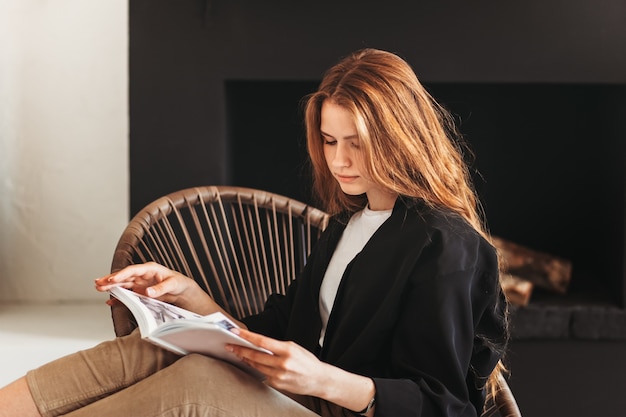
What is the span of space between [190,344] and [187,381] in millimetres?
52

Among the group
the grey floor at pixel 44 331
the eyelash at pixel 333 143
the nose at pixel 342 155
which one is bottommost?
the grey floor at pixel 44 331

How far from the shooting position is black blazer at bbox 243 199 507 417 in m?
1.19

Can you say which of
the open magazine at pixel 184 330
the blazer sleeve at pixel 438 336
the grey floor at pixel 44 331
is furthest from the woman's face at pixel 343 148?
the grey floor at pixel 44 331

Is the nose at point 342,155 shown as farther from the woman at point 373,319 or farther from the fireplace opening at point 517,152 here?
the fireplace opening at point 517,152

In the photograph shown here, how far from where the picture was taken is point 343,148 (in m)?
1.30

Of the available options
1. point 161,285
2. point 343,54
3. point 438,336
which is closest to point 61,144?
point 343,54

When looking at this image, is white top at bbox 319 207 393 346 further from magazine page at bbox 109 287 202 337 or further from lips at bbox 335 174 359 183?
magazine page at bbox 109 287 202 337

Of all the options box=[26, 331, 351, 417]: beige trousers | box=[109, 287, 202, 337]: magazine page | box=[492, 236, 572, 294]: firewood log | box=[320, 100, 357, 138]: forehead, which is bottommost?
box=[492, 236, 572, 294]: firewood log

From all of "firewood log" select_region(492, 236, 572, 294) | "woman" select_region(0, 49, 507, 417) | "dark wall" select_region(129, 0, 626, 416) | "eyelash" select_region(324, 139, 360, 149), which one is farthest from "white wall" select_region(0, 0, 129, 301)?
"eyelash" select_region(324, 139, 360, 149)

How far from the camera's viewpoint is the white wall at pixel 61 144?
99.9 inches

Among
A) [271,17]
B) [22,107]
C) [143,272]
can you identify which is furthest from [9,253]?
[143,272]

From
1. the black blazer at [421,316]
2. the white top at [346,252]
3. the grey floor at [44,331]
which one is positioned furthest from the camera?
the grey floor at [44,331]

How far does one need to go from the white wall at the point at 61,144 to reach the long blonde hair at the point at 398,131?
4.45 feet

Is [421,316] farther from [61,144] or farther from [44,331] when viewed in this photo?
[61,144]
